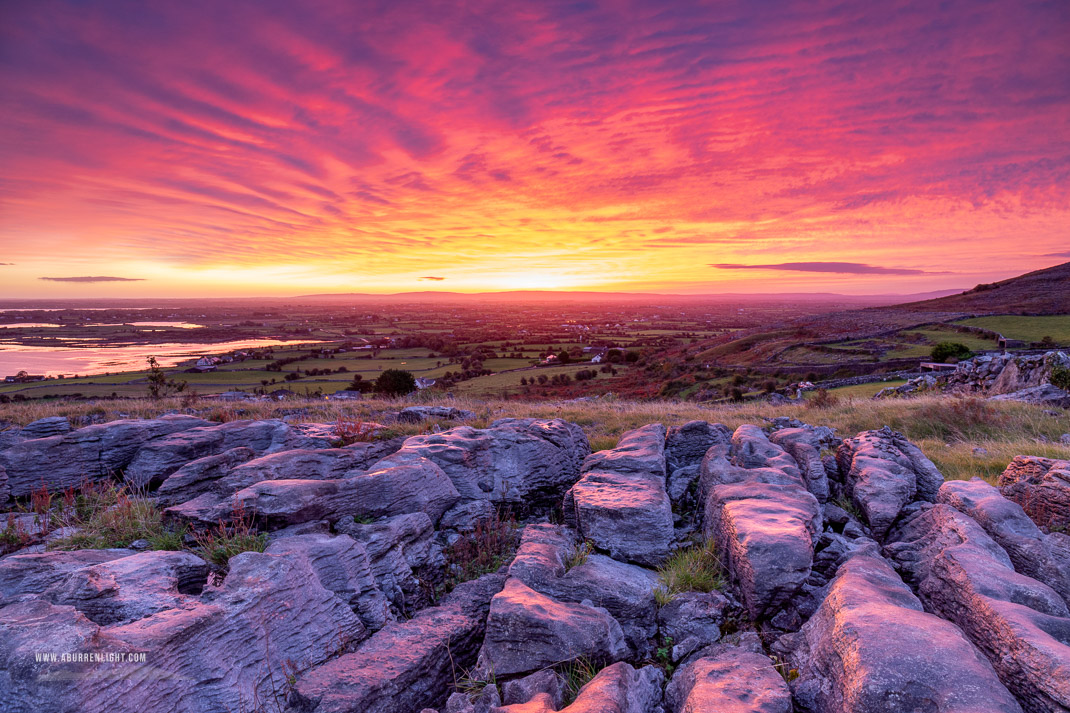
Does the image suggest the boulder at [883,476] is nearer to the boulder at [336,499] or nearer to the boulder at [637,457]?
the boulder at [637,457]

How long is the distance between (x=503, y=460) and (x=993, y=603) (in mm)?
9152

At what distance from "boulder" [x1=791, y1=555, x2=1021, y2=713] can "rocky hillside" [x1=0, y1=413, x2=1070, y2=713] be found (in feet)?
0.08

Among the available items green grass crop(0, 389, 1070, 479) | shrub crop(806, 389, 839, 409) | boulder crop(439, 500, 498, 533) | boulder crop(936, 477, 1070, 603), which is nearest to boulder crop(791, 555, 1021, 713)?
boulder crop(936, 477, 1070, 603)

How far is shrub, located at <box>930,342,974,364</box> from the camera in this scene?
4469 cm

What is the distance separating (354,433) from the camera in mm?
13906

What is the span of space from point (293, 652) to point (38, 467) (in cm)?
1044

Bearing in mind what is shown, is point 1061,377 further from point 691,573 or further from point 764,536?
point 691,573

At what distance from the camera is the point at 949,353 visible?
4509 centimetres

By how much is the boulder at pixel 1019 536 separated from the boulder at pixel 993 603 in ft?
0.96

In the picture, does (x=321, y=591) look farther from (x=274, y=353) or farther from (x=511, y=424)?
(x=274, y=353)

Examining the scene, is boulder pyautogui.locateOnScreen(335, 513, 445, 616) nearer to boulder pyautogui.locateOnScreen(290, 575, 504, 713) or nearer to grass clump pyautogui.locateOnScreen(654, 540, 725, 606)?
boulder pyautogui.locateOnScreen(290, 575, 504, 713)

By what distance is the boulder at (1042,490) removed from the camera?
8195 mm

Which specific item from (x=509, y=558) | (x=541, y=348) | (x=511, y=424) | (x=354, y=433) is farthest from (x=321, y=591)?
(x=541, y=348)

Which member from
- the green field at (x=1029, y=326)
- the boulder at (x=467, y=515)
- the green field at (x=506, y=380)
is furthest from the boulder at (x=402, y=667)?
the green field at (x=1029, y=326)
